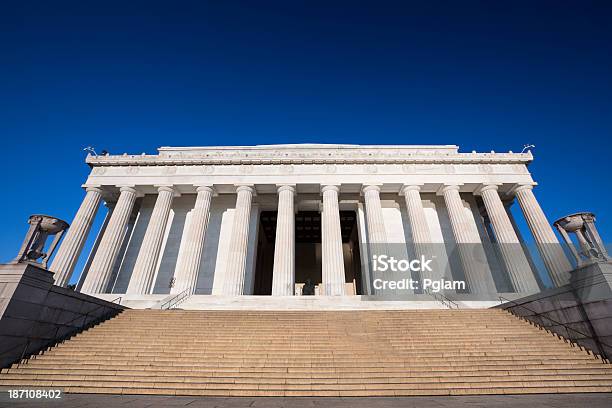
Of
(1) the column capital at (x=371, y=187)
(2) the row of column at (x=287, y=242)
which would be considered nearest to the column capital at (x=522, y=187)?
(2) the row of column at (x=287, y=242)

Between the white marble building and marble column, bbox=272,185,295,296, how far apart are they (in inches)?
3.5

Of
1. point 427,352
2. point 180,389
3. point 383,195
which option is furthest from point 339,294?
point 180,389

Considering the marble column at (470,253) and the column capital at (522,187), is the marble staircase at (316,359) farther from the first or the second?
the column capital at (522,187)

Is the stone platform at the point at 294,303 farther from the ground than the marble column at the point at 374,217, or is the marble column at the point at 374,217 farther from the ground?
the marble column at the point at 374,217

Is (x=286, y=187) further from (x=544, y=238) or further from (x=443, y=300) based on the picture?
(x=544, y=238)

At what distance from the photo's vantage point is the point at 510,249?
22.9 metres

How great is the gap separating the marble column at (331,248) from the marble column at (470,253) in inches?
402

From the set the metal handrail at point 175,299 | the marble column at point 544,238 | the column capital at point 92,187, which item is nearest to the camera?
the metal handrail at point 175,299

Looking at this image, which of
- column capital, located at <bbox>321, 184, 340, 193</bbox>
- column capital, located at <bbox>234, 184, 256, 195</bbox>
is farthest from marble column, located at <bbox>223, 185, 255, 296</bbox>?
column capital, located at <bbox>321, 184, 340, 193</bbox>

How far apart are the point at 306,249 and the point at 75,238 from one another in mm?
28537

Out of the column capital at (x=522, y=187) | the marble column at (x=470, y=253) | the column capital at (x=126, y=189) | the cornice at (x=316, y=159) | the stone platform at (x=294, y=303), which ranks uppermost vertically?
the cornice at (x=316, y=159)

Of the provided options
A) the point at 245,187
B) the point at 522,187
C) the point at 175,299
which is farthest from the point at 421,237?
the point at 175,299

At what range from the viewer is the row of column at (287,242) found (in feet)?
72.3

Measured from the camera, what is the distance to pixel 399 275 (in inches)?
934
